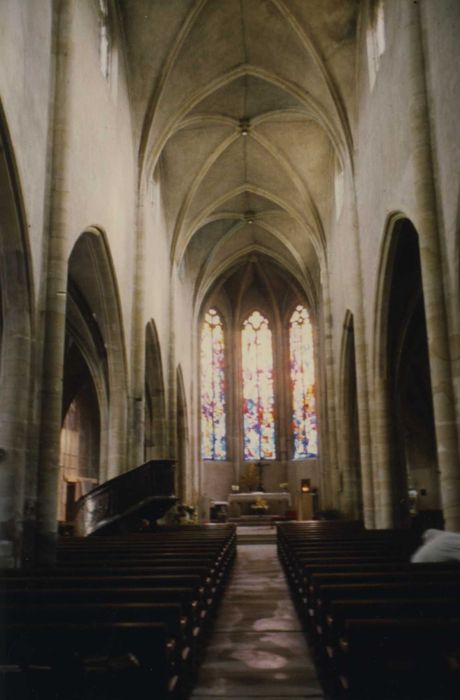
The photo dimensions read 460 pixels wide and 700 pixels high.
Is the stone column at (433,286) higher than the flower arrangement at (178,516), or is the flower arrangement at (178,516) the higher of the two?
the stone column at (433,286)

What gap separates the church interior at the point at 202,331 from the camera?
4.25 meters

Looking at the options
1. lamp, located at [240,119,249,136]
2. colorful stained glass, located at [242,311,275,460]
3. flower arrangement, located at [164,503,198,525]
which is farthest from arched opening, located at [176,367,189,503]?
lamp, located at [240,119,249,136]

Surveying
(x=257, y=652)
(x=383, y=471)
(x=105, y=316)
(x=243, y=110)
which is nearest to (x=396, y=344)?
→ (x=383, y=471)

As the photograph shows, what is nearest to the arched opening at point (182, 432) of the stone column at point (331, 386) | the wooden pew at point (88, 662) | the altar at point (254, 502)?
the altar at point (254, 502)

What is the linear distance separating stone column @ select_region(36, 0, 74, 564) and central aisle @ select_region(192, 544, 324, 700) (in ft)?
9.18

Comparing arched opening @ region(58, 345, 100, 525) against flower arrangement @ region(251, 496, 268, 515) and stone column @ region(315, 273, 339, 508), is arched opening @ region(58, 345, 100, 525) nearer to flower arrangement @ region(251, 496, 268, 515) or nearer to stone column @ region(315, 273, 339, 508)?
flower arrangement @ region(251, 496, 268, 515)

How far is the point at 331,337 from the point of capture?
24.1 metres

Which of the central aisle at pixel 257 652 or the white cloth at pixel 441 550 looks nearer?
the central aisle at pixel 257 652

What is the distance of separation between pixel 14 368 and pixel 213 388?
83.9 feet

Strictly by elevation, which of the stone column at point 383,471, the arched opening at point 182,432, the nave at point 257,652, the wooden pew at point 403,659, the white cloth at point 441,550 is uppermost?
the arched opening at point 182,432

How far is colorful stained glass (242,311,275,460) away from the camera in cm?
3459

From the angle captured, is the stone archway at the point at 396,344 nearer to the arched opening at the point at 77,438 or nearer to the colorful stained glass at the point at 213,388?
the arched opening at the point at 77,438

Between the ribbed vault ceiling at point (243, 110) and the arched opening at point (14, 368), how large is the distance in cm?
936

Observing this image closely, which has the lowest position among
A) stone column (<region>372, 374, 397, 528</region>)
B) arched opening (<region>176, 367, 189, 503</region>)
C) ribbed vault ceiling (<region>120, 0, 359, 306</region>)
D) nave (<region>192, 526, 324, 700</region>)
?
nave (<region>192, 526, 324, 700</region>)
